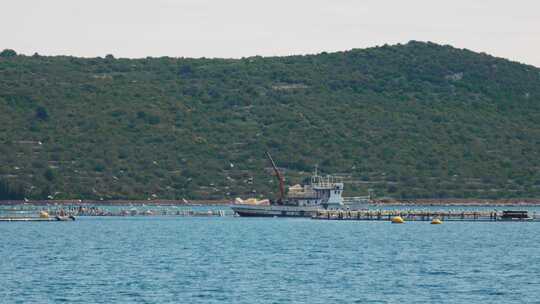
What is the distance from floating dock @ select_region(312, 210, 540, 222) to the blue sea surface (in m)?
8.87

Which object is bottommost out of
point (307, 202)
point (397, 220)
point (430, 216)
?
point (397, 220)

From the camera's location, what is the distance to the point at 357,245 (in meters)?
128

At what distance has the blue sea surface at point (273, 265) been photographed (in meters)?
83.4

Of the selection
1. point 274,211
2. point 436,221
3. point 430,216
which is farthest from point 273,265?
point 274,211

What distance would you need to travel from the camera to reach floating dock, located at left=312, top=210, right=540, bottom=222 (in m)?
175

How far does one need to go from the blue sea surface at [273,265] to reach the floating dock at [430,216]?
8.87m

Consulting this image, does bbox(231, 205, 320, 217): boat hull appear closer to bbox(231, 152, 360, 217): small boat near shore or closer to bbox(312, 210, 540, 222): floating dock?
bbox(231, 152, 360, 217): small boat near shore

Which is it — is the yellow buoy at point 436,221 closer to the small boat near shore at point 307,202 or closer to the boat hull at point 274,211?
the small boat near shore at point 307,202

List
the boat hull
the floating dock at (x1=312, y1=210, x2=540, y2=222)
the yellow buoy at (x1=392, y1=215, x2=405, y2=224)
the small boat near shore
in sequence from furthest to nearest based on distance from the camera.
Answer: the boat hull, the small boat near shore, the yellow buoy at (x1=392, y1=215, x2=405, y2=224), the floating dock at (x1=312, y1=210, x2=540, y2=222)

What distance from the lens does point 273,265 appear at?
10431cm

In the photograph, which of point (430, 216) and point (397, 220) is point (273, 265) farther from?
point (430, 216)

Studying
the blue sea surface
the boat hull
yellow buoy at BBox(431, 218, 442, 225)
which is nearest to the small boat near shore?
the boat hull

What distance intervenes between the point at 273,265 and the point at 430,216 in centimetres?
8093

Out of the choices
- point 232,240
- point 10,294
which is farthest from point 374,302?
point 232,240
